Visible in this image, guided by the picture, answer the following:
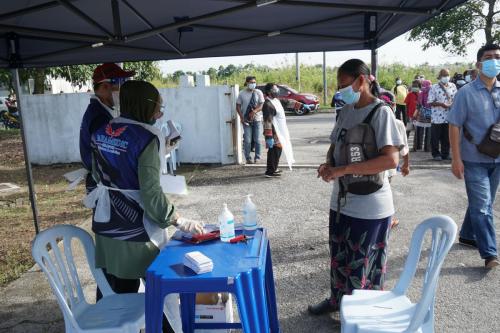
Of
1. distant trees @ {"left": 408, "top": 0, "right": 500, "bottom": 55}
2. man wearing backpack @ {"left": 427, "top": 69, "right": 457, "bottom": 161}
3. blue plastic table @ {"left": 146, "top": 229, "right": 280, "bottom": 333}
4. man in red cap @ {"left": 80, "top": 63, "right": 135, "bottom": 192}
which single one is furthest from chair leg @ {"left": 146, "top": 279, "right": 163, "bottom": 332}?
distant trees @ {"left": 408, "top": 0, "right": 500, "bottom": 55}

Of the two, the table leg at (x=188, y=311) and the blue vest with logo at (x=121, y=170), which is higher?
the blue vest with logo at (x=121, y=170)

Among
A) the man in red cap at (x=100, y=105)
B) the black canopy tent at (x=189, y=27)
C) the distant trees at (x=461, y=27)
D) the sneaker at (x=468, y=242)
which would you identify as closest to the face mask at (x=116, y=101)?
the man in red cap at (x=100, y=105)

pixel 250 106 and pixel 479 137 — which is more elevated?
pixel 250 106

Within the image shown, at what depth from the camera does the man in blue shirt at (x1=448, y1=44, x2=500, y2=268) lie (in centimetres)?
367

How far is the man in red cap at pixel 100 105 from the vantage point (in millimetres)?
2953

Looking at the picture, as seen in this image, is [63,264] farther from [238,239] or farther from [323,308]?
[323,308]

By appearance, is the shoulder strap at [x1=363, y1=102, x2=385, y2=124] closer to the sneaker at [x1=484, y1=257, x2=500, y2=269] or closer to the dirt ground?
Result: the sneaker at [x1=484, y1=257, x2=500, y2=269]

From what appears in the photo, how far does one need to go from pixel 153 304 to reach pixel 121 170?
721 mm

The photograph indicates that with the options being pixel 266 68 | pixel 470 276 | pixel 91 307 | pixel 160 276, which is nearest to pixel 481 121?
pixel 470 276

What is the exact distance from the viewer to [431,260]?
93.4 inches

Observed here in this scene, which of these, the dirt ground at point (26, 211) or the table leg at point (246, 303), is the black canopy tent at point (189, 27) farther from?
the table leg at point (246, 303)

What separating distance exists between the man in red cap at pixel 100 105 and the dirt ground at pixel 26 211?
209cm

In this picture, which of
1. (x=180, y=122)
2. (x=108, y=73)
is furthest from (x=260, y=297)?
(x=180, y=122)

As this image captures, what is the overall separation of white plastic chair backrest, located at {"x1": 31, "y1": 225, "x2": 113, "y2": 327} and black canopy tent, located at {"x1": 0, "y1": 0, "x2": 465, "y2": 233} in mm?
1581
